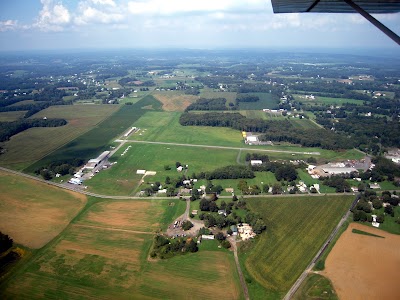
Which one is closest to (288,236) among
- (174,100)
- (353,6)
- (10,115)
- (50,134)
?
(353,6)

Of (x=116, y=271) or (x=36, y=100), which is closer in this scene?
(x=116, y=271)

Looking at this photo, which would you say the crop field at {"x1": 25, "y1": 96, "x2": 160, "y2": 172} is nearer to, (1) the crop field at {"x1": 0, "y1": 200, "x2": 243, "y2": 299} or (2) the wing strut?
(1) the crop field at {"x1": 0, "y1": 200, "x2": 243, "y2": 299}

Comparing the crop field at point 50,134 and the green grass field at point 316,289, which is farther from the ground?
the crop field at point 50,134

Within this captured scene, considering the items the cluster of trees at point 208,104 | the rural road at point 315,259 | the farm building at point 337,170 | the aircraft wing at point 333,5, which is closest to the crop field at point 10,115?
the cluster of trees at point 208,104

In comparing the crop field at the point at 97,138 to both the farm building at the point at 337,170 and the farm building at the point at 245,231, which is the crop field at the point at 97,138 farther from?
the farm building at the point at 337,170

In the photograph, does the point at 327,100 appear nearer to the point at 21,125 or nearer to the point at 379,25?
the point at 21,125

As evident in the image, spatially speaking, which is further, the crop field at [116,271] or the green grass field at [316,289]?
the crop field at [116,271]

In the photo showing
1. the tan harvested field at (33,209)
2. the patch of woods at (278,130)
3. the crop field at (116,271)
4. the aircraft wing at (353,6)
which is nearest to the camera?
the aircraft wing at (353,6)
